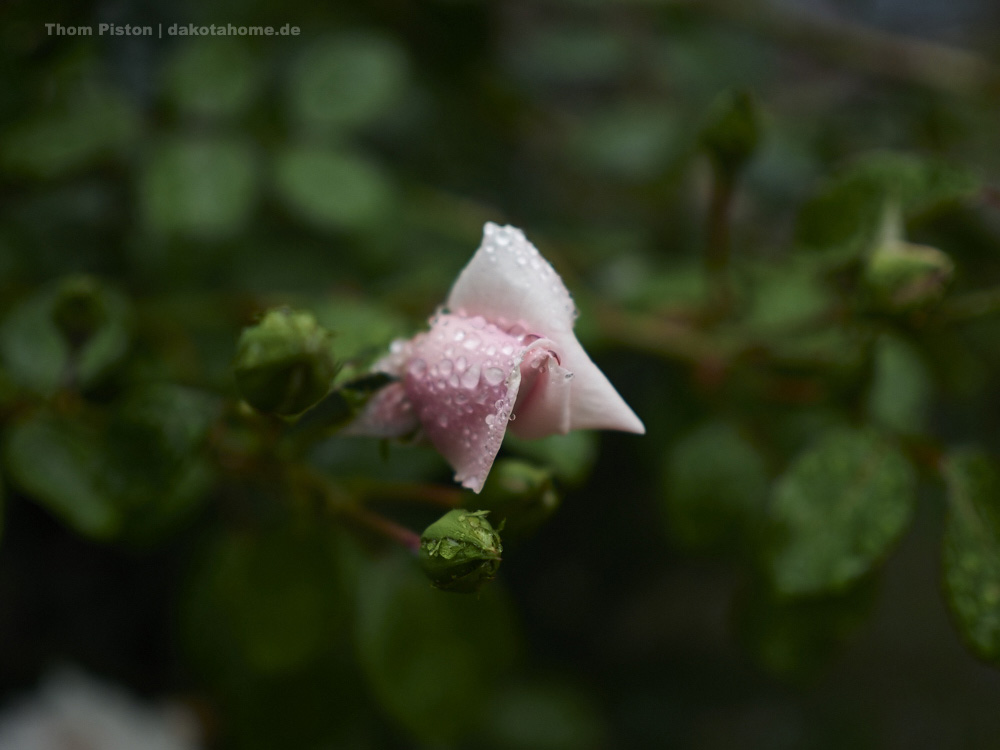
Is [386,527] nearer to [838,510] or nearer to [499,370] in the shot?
[499,370]

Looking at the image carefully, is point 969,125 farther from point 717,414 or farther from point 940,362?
point 717,414

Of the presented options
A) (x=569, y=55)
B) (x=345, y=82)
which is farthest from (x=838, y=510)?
(x=569, y=55)

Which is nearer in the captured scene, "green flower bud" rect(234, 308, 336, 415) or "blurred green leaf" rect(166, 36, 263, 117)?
"green flower bud" rect(234, 308, 336, 415)

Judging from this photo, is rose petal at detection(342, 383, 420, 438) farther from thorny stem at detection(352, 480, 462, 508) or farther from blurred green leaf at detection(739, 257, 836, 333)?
blurred green leaf at detection(739, 257, 836, 333)

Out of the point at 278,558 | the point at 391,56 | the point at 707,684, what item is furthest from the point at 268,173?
the point at 707,684

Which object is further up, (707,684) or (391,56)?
(391,56)

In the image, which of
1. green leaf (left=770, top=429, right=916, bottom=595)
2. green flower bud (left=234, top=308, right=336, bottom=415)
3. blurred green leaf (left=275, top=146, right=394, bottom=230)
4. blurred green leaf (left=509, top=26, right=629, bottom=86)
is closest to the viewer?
green flower bud (left=234, top=308, right=336, bottom=415)

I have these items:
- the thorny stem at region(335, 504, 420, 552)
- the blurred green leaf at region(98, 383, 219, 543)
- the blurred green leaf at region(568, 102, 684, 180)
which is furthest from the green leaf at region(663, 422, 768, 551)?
the blurred green leaf at region(568, 102, 684, 180)
